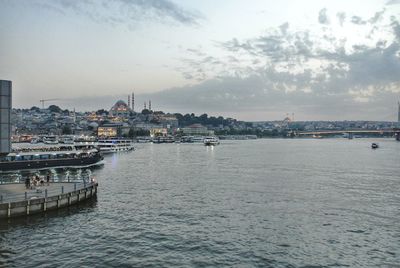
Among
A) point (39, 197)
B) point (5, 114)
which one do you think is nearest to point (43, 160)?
point (39, 197)

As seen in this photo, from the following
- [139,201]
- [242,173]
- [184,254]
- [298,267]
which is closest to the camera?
[298,267]

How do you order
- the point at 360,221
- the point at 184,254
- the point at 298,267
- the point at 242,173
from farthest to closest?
the point at 242,173 < the point at 360,221 < the point at 184,254 < the point at 298,267

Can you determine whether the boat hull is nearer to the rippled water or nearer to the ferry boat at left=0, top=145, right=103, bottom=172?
the ferry boat at left=0, top=145, right=103, bottom=172

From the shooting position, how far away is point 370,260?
23.0 m

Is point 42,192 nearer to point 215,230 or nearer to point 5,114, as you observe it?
point 5,114

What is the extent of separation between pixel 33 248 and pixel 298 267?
16.9m

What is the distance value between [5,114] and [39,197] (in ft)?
25.2

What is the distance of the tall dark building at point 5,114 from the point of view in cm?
2927

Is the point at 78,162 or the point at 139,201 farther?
the point at 78,162

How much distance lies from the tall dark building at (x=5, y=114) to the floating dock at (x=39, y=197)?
417 centimetres

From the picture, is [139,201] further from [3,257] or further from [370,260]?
[370,260]

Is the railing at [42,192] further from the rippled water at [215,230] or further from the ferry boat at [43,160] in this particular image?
the ferry boat at [43,160]

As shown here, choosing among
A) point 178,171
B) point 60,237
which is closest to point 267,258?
point 60,237

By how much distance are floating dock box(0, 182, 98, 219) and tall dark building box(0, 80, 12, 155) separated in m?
4.17
